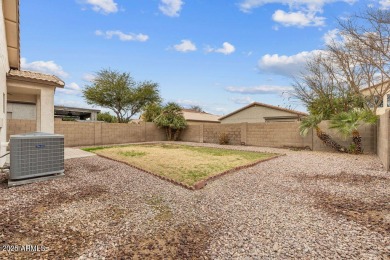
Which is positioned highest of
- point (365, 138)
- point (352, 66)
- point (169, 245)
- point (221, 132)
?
point (352, 66)

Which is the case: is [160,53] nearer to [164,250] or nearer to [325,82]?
[325,82]

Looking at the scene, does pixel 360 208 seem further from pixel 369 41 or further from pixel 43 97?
pixel 369 41

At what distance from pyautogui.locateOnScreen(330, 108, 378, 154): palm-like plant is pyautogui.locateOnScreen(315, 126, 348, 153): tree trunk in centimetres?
72

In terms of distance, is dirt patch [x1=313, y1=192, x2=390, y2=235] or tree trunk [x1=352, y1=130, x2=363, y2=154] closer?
dirt patch [x1=313, y1=192, x2=390, y2=235]

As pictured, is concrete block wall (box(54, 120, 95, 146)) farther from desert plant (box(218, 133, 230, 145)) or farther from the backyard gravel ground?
the backyard gravel ground

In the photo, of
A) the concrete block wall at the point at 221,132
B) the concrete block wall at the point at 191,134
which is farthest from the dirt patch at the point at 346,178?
the concrete block wall at the point at 191,134

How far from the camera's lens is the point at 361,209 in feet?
12.8

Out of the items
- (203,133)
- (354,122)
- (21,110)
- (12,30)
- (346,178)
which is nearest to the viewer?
(346,178)

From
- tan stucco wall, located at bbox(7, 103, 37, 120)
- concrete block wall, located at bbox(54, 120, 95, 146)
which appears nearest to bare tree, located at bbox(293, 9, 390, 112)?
concrete block wall, located at bbox(54, 120, 95, 146)

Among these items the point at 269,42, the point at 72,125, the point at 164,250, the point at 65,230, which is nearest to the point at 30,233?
the point at 65,230

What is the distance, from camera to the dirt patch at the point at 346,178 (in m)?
5.86

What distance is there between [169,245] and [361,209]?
11.6 feet

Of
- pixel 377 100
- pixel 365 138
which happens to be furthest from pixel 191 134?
pixel 377 100

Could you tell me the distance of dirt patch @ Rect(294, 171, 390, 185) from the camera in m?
5.86
